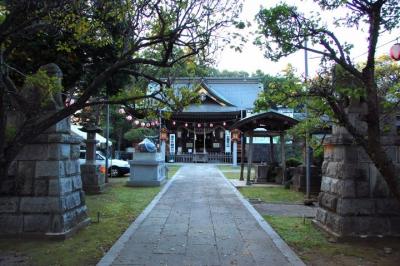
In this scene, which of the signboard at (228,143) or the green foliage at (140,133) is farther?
the signboard at (228,143)

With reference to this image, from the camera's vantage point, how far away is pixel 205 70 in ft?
29.2

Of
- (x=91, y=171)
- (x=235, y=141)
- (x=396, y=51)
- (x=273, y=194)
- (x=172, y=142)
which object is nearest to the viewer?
(x=396, y=51)

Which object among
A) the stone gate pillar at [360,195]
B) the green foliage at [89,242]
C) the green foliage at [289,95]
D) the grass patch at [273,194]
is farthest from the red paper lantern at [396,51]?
the green foliage at [89,242]

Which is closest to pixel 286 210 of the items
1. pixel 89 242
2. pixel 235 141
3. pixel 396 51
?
pixel 396 51

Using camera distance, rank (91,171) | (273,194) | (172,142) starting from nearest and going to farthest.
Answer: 1. (273,194)
2. (91,171)
3. (172,142)

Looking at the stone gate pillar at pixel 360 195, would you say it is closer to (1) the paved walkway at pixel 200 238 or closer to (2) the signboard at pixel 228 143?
(1) the paved walkway at pixel 200 238

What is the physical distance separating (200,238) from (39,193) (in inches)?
122

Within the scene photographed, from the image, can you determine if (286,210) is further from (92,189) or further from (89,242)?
(92,189)

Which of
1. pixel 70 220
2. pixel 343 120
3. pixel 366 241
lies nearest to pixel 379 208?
pixel 366 241

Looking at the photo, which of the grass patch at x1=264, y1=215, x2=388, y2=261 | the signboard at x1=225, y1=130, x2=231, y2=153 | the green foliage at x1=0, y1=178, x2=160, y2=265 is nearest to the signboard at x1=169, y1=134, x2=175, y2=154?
the signboard at x1=225, y1=130, x2=231, y2=153

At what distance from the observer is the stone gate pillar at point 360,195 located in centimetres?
790

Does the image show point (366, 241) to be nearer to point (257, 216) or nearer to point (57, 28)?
point (257, 216)

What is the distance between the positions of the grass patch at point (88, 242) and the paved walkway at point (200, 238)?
10.9 inches

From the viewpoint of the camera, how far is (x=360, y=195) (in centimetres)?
799
